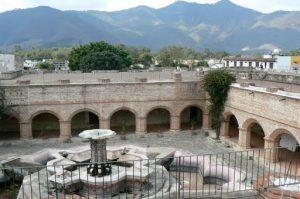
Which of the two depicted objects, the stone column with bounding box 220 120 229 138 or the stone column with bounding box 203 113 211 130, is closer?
the stone column with bounding box 220 120 229 138

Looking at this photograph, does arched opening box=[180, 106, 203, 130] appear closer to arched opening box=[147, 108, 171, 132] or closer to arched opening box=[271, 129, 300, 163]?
arched opening box=[147, 108, 171, 132]

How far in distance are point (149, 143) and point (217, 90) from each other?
6.08 metres

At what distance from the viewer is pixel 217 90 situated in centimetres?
2345

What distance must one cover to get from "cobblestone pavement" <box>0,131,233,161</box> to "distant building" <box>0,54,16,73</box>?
82.3 feet

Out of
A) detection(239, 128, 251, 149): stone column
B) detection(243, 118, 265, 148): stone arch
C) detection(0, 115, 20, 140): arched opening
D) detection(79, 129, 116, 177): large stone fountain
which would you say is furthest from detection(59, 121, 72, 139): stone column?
detection(243, 118, 265, 148): stone arch

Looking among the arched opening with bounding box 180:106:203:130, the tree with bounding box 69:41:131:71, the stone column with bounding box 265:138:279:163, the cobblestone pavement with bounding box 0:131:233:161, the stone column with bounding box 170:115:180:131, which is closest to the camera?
the stone column with bounding box 265:138:279:163

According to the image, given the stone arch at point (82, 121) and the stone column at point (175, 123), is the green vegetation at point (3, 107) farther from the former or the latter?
the stone column at point (175, 123)

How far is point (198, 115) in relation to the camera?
95.6 feet

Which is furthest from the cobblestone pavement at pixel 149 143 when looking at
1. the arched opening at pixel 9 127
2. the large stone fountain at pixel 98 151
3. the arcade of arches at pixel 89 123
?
the large stone fountain at pixel 98 151

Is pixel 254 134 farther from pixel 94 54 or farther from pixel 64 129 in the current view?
pixel 94 54

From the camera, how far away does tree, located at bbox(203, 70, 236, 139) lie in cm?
2325

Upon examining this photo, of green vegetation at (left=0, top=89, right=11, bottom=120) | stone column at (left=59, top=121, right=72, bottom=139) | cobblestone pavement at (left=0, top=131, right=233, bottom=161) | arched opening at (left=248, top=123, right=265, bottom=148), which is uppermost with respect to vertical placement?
green vegetation at (left=0, top=89, right=11, bottom=120)

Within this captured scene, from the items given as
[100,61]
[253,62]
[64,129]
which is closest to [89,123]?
[64,129]

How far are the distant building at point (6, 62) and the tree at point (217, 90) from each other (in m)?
31.8
